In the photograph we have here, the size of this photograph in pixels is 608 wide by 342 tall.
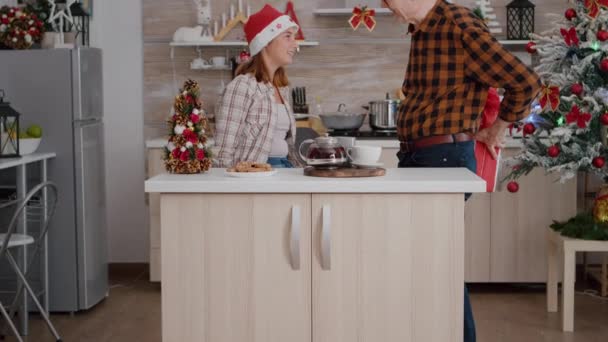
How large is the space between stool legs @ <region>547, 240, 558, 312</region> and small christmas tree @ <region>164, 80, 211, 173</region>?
8.71 ft

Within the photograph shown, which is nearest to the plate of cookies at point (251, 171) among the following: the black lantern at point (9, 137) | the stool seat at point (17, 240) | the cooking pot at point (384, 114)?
the stool seat at point (17, 240)

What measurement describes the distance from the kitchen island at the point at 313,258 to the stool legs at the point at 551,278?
96.3 inches

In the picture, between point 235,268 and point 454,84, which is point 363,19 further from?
point 235,268

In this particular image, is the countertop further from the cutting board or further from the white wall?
the white wall

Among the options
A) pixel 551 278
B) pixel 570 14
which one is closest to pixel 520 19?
pixel 570 14

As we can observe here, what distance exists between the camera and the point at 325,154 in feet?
10.2

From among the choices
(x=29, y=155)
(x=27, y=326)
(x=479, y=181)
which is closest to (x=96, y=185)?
(x=29, y=155)

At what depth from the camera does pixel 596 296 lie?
5.60m

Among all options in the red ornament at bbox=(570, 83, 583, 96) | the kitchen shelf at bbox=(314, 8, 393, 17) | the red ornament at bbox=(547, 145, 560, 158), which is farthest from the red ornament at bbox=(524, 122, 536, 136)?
the kitchen shelf at bbox=(314, 8, 393, 17)

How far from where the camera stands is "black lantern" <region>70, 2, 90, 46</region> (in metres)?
5.69

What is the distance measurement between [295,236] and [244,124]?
0.88 metres

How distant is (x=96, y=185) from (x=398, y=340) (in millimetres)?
2763

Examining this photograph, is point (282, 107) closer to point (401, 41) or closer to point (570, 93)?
point (570, 93)

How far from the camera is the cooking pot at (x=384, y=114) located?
5.77 metres
